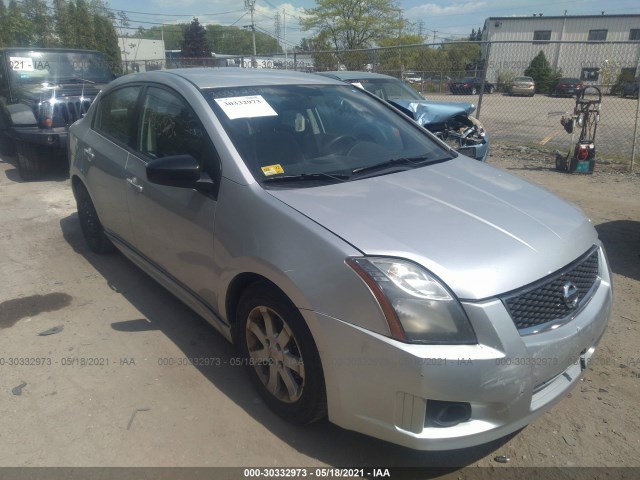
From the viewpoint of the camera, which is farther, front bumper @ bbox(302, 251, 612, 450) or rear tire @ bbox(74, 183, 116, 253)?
rear tire @ bbox(74, 183, 116, 253)

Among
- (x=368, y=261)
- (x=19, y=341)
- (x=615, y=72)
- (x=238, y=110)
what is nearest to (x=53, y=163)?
(x=19, y=341)

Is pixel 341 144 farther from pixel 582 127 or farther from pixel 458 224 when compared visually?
pixel 582 127

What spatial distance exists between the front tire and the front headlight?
0.44m

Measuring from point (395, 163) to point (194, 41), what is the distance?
76.4 m

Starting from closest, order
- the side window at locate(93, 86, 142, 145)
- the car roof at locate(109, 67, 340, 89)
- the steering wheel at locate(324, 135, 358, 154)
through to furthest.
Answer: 1. the steering wheel at locate(324, 135, 358, 154)
2. the car roof at locate(109, 67, 340, 89)
3. the side window at locate(93, 86, 142, 145)

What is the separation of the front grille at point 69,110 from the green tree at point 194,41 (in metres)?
66.7

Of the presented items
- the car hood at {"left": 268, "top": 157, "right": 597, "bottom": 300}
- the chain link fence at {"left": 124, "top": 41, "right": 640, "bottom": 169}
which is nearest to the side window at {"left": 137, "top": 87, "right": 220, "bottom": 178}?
the car hood at {"left": 268, "top": 157, "right": 597, "bottom": 300}

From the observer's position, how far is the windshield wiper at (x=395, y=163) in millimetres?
2879

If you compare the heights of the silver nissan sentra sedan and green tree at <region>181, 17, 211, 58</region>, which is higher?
green tree at <region>181, 17, 211, 58</region>

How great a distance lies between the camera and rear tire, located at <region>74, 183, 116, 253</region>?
4547mm

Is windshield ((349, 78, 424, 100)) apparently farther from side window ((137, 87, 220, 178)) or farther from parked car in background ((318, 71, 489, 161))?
side window ((137, 87, 220, 178))

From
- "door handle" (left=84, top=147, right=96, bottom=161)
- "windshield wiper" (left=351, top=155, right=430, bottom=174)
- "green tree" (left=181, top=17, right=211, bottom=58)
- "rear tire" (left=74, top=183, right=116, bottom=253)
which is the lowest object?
"rear tire" (left=74, top=183, right=116, bottom=253)

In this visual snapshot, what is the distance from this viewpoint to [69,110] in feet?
25.7

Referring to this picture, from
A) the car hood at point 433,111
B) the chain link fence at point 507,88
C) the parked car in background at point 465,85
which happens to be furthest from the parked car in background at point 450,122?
the parked car in background at point 465,85
